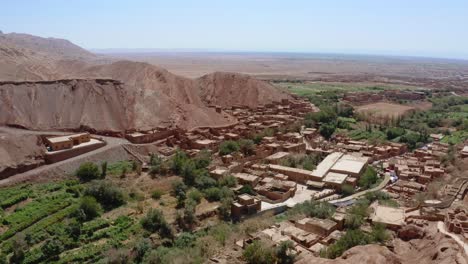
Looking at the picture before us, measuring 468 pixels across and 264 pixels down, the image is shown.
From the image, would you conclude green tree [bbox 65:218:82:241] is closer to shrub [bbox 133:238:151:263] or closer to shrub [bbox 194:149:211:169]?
shrub [bbox 133:238:151:263]

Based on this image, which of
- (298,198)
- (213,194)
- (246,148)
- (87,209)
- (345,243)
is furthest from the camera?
(246,148)

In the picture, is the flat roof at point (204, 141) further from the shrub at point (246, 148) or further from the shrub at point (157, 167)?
the shrub at point (157, 167)

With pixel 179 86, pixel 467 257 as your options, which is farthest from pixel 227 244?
pixel 179 86

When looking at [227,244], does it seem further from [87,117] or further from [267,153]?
[87,117]

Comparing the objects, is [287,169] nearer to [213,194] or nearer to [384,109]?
[213,194]

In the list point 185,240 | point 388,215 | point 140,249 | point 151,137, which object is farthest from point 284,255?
point 151,137

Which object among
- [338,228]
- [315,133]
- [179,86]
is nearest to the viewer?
[338,228]
